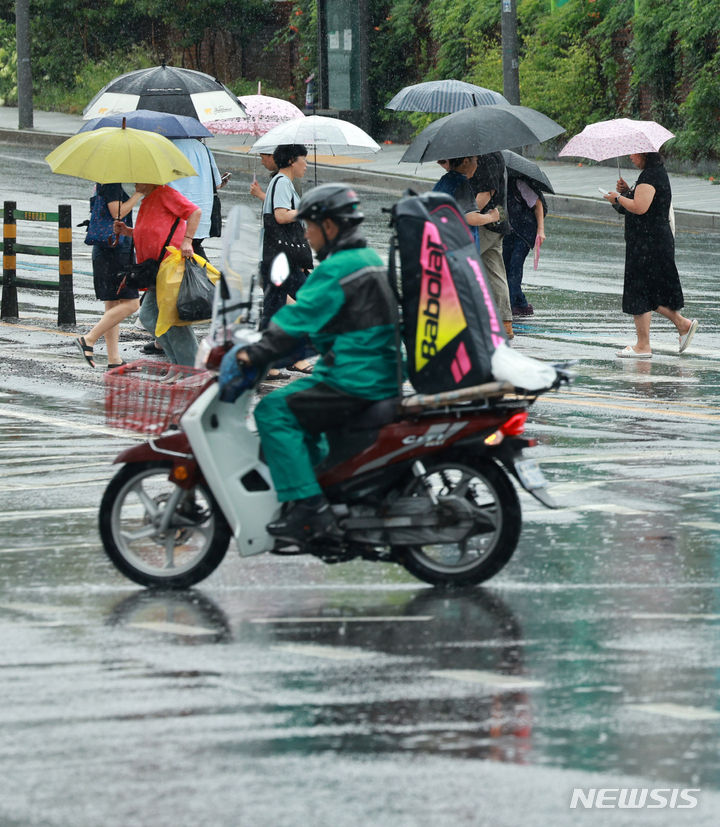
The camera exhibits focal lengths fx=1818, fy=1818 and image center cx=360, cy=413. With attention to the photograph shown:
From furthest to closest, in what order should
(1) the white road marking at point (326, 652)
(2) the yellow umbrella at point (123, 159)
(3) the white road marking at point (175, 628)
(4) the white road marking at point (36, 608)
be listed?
1. (2) the yellow umbrella at point (123, 159)
2. (4) the white road marking at point (36, 608)
3. (3) the white road marking at point (175, 628)
4. (1) the white road marking at point (326, 652)

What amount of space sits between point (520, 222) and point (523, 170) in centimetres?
57

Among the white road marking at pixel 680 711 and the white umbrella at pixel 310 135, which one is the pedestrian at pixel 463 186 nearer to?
the white umbrella at pixel 310 135

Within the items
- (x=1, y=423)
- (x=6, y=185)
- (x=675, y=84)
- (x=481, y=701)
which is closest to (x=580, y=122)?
(x=675, y=84)

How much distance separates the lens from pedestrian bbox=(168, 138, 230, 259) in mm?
14320

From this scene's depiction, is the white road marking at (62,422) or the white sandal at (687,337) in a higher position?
the white sandal at (687,337)

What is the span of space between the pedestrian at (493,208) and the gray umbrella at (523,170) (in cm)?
180

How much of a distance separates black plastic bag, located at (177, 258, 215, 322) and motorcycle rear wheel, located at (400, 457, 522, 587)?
513 cm

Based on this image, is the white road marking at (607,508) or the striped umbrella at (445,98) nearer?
the white road marking at (607,508)

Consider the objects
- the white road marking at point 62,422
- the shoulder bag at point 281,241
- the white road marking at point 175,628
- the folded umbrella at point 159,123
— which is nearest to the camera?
the white road marking at point 175,628

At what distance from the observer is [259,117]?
1625 cm

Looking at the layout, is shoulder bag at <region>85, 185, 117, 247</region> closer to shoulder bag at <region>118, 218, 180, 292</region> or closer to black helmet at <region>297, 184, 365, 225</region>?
shoulder bag at <region>118, 218, 180, 292</region>

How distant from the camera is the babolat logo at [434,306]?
7.36 m

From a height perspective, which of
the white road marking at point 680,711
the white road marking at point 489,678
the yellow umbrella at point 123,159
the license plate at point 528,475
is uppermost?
the yellow umbrella at point 123,159

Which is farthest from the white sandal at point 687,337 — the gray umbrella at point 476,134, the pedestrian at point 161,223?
the pedestrian at point 161,223
